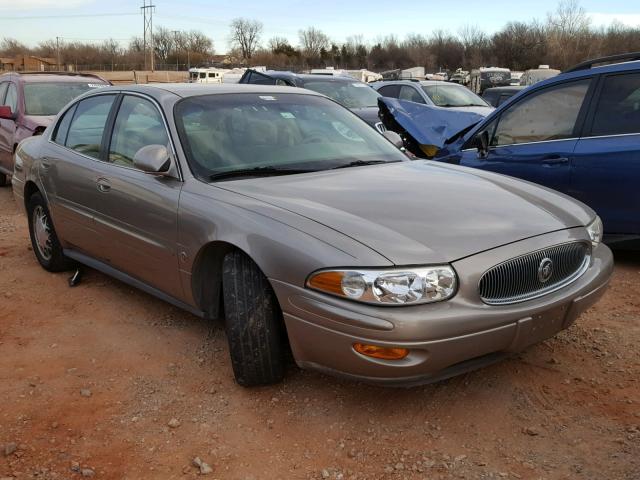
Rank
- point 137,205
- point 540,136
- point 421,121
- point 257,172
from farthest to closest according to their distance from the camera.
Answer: point 421,121 → point 540,136 → point 137,205 → point 257,172

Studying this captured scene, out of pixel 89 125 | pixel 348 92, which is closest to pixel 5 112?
pixel 89 125

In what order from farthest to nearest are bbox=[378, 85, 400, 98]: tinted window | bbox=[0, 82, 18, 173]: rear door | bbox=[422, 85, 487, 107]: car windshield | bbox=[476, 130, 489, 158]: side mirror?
bbox=[378, 85, 400, 98]: tinted window, bbox=[422, 85, 487, 107]: car windshield, bbox=[0, 82, 18, 173]: rear door, bbox=[476, 130, 489, 158]: side mirror

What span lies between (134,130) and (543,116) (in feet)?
11.3

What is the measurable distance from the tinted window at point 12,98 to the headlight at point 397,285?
7.88m

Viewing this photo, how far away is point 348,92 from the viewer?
36.7ft

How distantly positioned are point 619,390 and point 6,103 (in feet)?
30.6

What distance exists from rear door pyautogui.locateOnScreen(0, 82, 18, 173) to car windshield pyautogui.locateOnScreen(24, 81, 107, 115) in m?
0.19

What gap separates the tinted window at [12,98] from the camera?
29.5ft

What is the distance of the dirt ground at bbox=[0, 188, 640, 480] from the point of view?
103 inches

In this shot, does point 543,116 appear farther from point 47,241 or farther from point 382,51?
point 382,51

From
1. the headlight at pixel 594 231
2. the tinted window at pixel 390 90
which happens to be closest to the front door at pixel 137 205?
the headlight at pixel 594 231

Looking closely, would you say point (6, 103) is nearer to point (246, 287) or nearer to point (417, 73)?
point (246, 287)

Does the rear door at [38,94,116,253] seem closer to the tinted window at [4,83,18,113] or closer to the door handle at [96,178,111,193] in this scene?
the door handle at [96,178,111,193]

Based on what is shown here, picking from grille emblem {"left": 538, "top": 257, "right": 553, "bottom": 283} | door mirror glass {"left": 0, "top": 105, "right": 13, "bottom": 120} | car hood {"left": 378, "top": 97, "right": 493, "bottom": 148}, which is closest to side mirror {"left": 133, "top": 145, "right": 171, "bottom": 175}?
grille emblem {"left": 538, "top": 257, "right": 553, "bottom": 283}
